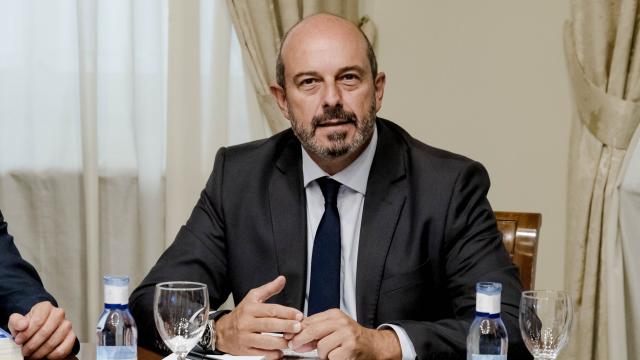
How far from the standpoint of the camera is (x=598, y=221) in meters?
4.14

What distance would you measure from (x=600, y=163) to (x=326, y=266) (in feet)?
6.61

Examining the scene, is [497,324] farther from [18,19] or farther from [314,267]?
[18,19]

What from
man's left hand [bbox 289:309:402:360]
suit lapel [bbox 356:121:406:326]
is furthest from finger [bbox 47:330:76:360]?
suit lapel [bbox 356:121:406:326]

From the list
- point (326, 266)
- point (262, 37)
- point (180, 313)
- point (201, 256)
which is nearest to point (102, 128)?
point (262, 37)

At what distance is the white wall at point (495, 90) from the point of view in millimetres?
4402

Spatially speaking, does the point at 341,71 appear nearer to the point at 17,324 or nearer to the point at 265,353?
the point at 265,353

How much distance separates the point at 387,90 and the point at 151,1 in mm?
1240

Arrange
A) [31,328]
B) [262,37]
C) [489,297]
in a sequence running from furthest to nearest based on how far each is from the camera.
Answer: [262,37]
[31,328]
[489,297]

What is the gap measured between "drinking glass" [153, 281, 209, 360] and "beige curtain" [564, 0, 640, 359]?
271cm

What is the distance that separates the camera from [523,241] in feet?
A: 8.91

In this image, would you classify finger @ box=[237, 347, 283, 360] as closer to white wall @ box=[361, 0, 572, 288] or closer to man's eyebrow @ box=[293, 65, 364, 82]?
man's eyebrow @ box=[293, 65, 364, 82]

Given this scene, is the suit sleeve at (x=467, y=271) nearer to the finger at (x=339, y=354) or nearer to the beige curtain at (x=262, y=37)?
the finger at (x=339, y=354)

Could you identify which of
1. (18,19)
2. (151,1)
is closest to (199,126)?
(151,1)

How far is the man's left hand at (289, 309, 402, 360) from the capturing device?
1974 mm
